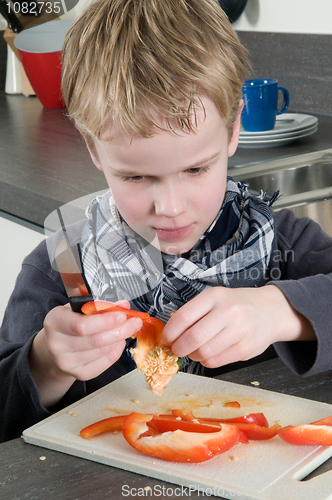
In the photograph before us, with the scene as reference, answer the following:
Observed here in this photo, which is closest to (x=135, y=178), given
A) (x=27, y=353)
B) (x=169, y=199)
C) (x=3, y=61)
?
(x=169, y=199)

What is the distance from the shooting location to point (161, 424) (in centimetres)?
68

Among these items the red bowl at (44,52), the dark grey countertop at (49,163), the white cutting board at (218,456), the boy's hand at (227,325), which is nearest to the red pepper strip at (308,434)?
the white cutting board at (218,456)

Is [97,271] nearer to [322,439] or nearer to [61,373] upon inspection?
[61,373]

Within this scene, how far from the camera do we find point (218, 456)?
0.62 meters

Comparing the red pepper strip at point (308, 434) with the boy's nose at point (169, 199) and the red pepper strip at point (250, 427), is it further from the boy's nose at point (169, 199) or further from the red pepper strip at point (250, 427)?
the boy's nose at point (169, 199)

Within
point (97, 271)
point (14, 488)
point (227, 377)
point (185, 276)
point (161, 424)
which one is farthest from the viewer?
point (185, 276)

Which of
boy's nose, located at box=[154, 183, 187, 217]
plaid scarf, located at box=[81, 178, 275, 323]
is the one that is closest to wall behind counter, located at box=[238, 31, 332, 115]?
plaid scarf, located at box=[81, 178, 275, 323]

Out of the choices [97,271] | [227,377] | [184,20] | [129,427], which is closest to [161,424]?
[129,427]

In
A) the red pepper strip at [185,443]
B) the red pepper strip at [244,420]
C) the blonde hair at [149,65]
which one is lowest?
the red pepper strip at [244,420]

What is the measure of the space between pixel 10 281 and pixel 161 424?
1.10 meters

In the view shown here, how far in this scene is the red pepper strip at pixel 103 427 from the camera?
0.68 m

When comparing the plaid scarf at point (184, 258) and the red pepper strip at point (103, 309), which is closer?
the red pepper strip at point (103, 309)

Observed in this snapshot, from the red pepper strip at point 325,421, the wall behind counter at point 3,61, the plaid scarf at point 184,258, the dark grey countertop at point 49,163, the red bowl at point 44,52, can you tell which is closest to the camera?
the red pepper strip at point 325,421

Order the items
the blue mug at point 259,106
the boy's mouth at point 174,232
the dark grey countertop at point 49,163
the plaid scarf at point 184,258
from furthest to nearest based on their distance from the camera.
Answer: the blue mug at point 259,106 < the dark grey countertop at point 49,163 < the plaid scarf at point 184,258 < the boy's mouth at point 174,232
